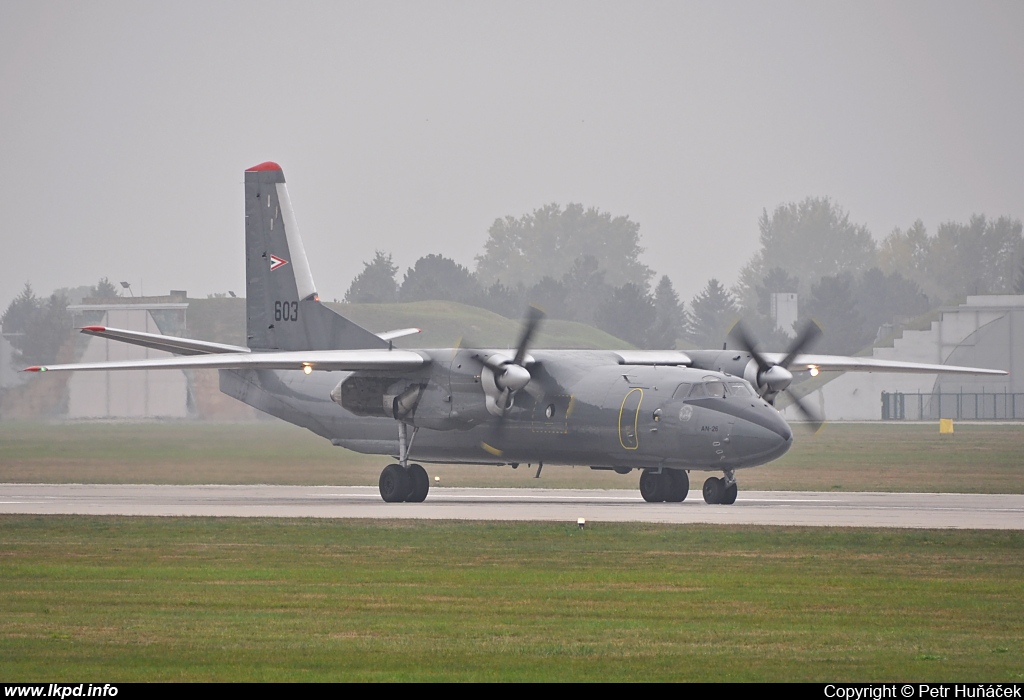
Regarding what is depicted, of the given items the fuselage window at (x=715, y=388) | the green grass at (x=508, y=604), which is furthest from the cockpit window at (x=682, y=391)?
the green grass at (x=508, y=604)

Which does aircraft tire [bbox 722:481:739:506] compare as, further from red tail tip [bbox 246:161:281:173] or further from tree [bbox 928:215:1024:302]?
tree [bbox 928:215:1024:302]

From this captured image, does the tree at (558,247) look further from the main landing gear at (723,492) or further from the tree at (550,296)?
the main landing gear at (723,492)

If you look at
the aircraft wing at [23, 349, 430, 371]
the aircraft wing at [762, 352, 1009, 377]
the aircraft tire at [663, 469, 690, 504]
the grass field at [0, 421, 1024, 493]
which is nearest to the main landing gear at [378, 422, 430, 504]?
the aircraft wing at [23, 349, 430, 371]

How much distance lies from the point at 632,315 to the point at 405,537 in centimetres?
8849

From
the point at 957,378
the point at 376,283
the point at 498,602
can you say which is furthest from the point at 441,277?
the point at 498,602

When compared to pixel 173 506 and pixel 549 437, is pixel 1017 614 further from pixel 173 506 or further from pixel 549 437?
pixel 173 506

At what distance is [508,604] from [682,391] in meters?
13.5

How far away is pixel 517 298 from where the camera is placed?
391 feet

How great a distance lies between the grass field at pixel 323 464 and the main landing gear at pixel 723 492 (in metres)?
7.28

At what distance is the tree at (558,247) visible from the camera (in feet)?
515

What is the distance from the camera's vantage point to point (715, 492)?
100.0ft

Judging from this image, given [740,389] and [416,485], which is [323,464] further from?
[740,389]

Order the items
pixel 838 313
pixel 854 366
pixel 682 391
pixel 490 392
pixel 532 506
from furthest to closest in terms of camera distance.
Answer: pixel 838 313, pixel 854 366, pixel 532 506, pixel 490 392, pixel 682 391

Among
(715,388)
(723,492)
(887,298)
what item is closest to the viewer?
(715,388)
